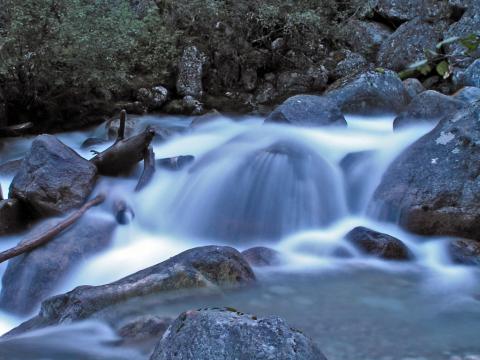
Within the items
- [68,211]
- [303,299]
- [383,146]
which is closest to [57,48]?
[68,211]

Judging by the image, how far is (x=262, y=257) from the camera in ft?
16.8

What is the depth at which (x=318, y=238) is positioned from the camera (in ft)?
19.4

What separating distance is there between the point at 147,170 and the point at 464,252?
3561mm

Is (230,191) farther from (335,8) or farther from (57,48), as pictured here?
(335,8)

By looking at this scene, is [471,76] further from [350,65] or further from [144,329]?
[144,329]

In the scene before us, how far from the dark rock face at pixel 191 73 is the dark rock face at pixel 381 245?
636cm

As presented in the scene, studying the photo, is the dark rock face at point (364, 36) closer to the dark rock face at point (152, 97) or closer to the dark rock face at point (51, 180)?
the dark rock face at point (152, 97)

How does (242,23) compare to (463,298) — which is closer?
(463,298)

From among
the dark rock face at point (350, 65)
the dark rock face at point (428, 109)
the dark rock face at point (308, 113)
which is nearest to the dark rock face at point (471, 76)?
the dark rock face at point (350, 65)

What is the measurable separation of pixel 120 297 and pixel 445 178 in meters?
3.51

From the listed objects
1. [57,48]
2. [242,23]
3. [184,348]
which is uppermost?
[242,23]

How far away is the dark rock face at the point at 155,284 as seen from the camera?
3.96 m

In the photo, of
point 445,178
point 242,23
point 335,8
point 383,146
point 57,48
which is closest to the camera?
point 445,178

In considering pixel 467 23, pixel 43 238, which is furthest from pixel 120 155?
pixel 467 23
